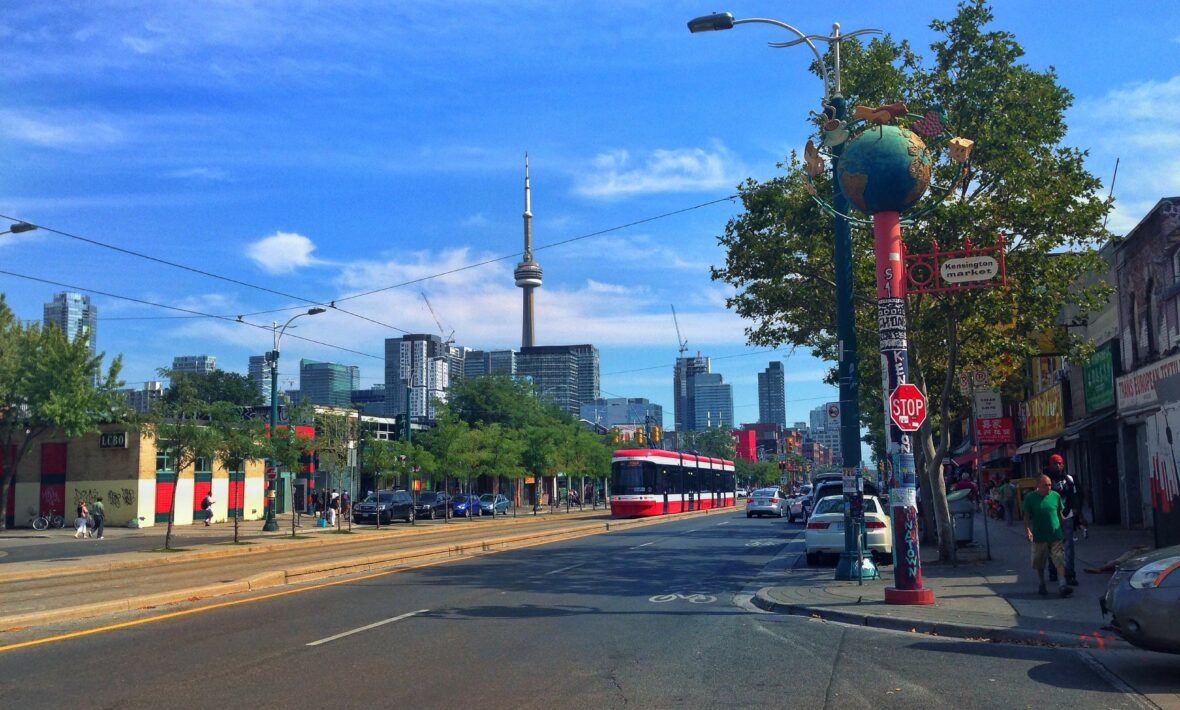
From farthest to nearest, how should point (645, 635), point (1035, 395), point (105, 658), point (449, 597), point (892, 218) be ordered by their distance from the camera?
point (1035, 395) < point (449, 597) < point (892, 218) < point (645, 635) < point (105, 658)

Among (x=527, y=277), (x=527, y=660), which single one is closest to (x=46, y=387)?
(x=527, y=660)

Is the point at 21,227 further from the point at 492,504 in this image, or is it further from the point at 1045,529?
the point at 492,504

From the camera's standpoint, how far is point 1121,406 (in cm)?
2295

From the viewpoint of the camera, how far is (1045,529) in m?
→ 13.5

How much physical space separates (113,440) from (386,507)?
13.8 m

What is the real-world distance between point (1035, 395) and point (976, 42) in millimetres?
20871

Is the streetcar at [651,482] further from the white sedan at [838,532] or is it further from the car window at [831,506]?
the white sedan at [838,532]

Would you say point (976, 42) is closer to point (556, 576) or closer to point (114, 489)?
point (556, 576)

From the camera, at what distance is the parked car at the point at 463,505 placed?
62053 millimetres

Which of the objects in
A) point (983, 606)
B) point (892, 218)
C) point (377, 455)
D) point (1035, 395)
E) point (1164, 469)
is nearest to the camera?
point (983, 606)

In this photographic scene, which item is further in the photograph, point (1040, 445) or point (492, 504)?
point (492, 504)

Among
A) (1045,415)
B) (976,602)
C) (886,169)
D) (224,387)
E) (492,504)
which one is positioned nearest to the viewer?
(976,602)

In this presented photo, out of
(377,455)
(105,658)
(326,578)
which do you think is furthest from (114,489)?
(105,658)

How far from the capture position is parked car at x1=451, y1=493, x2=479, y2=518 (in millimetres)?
62053
